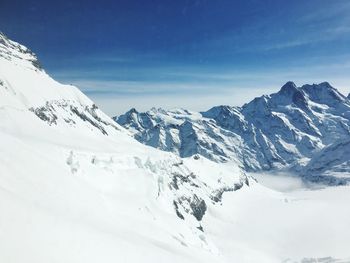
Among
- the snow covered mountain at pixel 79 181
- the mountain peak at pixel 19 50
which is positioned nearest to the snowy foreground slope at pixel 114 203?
the snow covered mountain at pixel 79 181

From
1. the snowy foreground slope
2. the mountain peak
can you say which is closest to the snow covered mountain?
the snowy foreground slope

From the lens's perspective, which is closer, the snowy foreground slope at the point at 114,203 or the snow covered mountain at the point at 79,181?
the snowy foreground slope at the point at 114,203

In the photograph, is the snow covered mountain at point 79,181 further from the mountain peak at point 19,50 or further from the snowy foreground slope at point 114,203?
the mountain peak at point 19,50

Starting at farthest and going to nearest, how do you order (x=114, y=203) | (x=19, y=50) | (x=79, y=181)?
(x=19, y=50) < (x=114, y=203) < (x=79, y=181)

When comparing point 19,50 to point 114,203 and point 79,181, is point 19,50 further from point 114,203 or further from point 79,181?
point 79,181

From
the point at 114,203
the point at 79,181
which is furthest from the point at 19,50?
the point at 79,181

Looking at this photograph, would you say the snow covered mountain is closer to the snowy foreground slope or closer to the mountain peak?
the snowy foreground slope

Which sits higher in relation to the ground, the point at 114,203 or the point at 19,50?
the point at 19,50

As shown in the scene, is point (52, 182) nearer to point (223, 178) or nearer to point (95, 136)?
point (95, 136)

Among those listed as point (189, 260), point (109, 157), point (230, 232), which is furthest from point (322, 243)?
point (189, 260)
